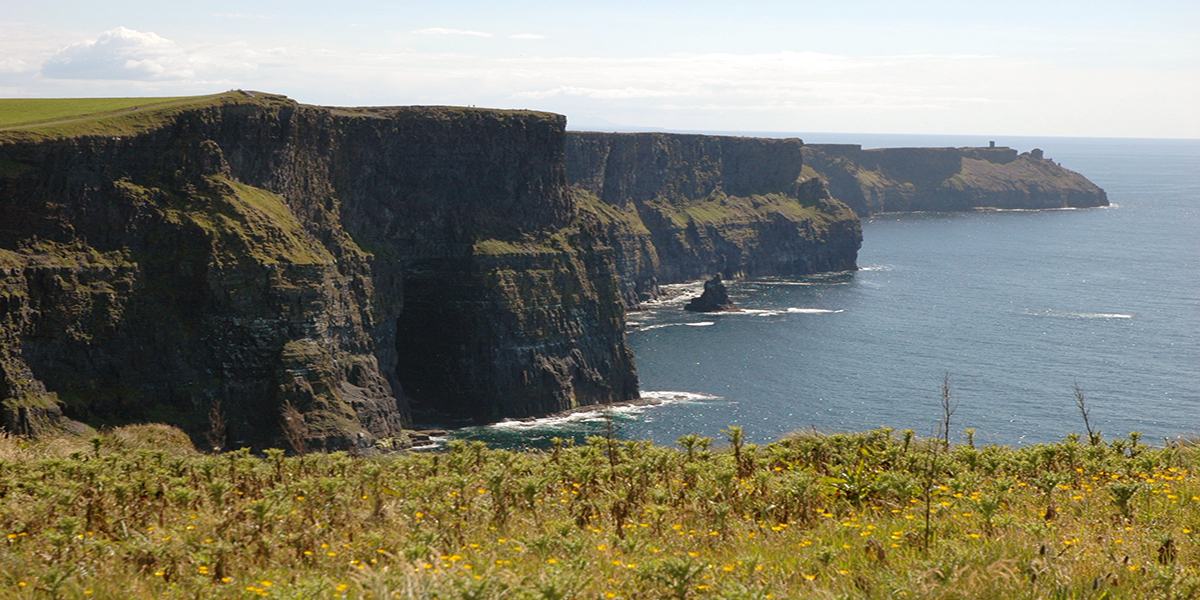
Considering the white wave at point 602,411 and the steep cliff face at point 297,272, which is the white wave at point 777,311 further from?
the steep cliff face at point 297,272

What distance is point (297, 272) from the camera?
8025 centimetres

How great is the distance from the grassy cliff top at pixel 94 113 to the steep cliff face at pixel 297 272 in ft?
1.34

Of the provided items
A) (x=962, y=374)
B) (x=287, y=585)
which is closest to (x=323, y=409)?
(x=287, y=585)

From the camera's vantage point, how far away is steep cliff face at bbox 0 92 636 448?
70.0 m

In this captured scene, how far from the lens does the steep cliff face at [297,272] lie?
230ft

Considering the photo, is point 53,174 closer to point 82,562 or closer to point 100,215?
point 100,215

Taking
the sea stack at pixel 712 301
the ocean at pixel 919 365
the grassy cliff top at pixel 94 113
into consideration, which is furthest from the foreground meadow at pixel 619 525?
the sea stack at pixel 712 301

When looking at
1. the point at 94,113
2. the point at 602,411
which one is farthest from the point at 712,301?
the point at 94,113

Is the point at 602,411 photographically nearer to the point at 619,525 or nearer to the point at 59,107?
the point at 59,107

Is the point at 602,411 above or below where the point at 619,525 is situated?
below

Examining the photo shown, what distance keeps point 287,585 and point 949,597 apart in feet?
22.4

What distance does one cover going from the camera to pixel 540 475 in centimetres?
1644

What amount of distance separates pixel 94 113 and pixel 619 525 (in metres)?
79.6

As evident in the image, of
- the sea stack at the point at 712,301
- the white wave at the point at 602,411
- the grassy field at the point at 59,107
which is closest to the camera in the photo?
the grassy field at the point at 59,107
